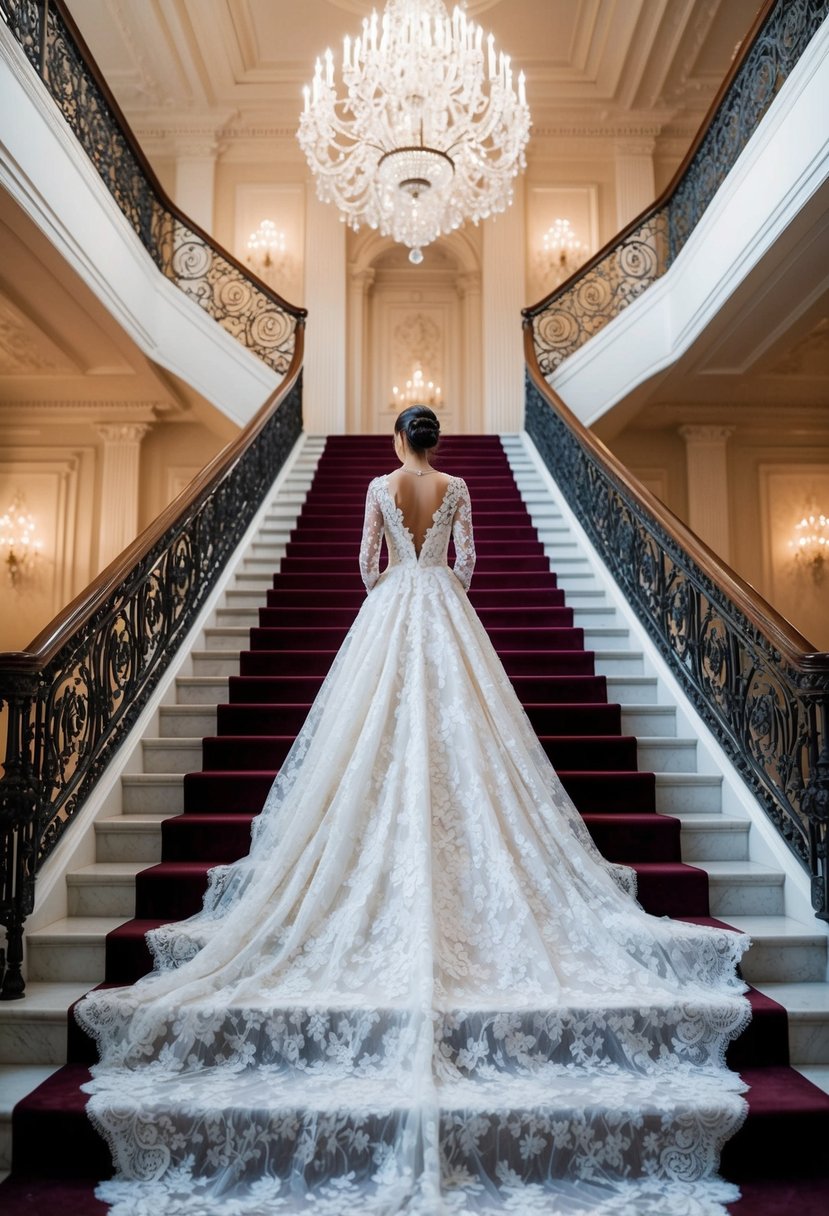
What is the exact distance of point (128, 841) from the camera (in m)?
3.57

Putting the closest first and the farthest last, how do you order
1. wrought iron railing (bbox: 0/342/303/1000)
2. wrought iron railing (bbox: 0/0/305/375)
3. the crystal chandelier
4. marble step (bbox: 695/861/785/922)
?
wrought iron railing (bbox: 0/342/303/1000) < marble step (bbox: 695/861/785/922) < wrought iron railing (bbox: 0/0/305/375) < the crystal chandelier

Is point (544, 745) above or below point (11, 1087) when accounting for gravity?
above

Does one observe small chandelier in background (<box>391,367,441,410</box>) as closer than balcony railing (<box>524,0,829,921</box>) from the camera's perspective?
No

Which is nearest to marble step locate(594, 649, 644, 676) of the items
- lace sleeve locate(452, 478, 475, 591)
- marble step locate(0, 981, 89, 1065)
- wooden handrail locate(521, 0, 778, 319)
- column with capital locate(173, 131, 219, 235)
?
lace sleeve locate(452, 478, 475, 591)

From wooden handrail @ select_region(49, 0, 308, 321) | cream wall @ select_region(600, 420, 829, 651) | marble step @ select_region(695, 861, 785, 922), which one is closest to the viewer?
marble step @ select_region(695, 861, 785, 922)

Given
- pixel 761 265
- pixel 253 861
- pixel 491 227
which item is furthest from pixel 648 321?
pixel 253 861

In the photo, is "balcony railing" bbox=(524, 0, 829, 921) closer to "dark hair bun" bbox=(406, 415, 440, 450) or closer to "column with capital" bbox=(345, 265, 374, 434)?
"dark hair bun" bbox=(406, 415, 440, 450)

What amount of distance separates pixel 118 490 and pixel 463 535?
23.3ft

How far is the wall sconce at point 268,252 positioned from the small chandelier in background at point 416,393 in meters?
1.96

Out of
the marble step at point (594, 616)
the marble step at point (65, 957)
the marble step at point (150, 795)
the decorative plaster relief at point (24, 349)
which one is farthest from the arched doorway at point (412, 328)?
the marble step at point (65, 957)

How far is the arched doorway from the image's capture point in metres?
11.4

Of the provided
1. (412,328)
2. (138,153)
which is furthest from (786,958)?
(412,328)

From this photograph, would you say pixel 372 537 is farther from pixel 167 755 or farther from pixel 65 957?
pixel 65 957

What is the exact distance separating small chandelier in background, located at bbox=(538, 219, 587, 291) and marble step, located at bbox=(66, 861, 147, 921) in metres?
9.50
